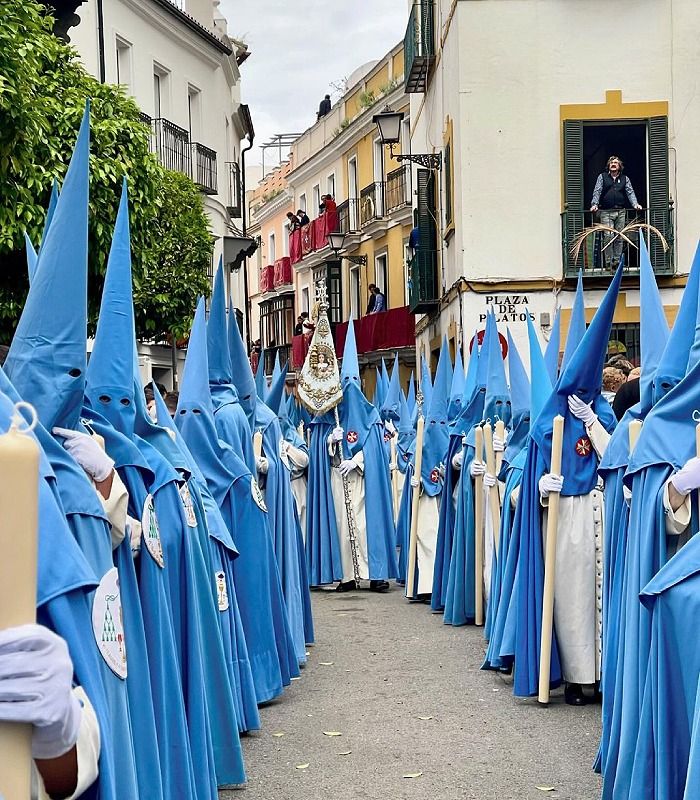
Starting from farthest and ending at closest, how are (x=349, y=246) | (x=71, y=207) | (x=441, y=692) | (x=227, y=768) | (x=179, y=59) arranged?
(x=349, y=246), (x=179, y=59), (x=441, y=692), (x=227, y=768), (x=71, y=207)

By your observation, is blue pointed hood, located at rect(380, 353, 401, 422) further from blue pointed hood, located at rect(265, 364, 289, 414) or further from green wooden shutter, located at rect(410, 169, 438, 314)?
blue pointed hood, located at rect(265, 364, 289, 414)

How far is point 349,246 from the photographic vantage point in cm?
4119

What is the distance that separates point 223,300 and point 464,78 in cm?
1288

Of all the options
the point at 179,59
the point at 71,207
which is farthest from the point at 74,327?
the point at 179,59

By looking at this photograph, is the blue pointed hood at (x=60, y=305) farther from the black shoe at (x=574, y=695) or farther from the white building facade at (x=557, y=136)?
the white building facade at (x=557, y=136)

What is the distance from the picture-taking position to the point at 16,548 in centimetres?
200

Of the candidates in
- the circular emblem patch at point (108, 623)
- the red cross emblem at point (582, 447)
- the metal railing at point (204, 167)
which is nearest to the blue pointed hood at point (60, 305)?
the circular emblem patch at point (108, 623)

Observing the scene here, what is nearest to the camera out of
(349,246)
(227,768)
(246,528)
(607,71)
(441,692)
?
(227,768)

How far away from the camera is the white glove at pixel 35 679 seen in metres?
2.06

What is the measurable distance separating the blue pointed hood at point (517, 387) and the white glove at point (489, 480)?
0.67 m

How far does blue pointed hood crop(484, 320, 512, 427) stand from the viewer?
1145cm

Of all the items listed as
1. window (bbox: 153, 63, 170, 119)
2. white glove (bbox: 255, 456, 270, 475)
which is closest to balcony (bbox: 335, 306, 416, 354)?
window (bbox: 153, 63, 170, 119)

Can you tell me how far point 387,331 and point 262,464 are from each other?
1075 inches

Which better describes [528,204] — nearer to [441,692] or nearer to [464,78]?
[464,78]
